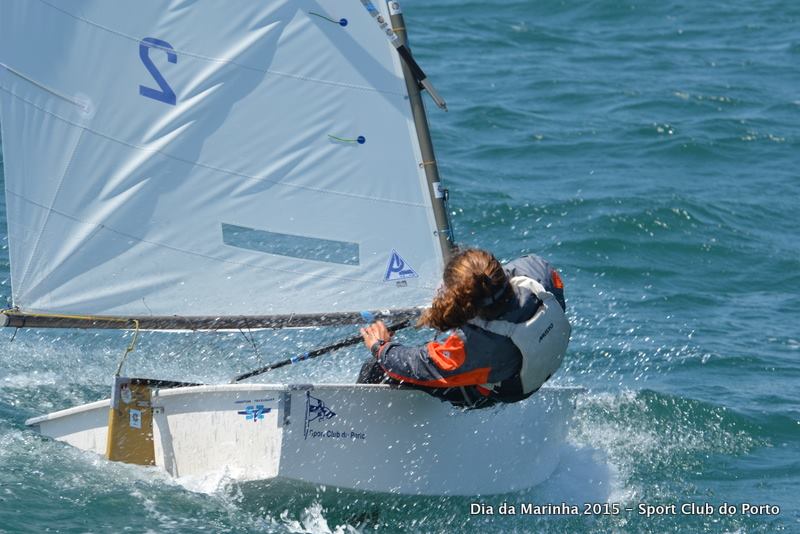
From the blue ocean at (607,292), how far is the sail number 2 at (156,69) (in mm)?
1508

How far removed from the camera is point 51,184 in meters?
5.14

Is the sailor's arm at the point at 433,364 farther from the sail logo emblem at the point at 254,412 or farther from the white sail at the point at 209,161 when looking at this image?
the white sail at the point at 209,161

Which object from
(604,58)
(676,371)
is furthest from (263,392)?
(604,58)

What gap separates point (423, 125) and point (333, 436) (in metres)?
1.34

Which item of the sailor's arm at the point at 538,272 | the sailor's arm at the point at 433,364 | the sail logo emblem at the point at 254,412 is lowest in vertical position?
the sail logo emblem at the point at 254,412

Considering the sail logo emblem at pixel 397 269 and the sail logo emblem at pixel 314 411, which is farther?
the sail logo emblem at pixel 397 269

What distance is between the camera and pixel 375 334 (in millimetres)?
4781

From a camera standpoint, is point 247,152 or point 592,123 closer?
point 247,152

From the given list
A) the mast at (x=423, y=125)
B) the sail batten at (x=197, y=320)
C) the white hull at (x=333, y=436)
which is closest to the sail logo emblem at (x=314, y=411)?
the white hull at (x=333, y=436)

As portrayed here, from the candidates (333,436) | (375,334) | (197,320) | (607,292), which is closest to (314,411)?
(333,436)

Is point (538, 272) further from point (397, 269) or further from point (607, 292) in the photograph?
point (607, 292)

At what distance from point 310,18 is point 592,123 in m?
6.83

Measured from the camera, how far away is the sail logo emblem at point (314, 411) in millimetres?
4676

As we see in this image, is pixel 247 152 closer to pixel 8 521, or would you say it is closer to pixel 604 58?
pixel 8 521
